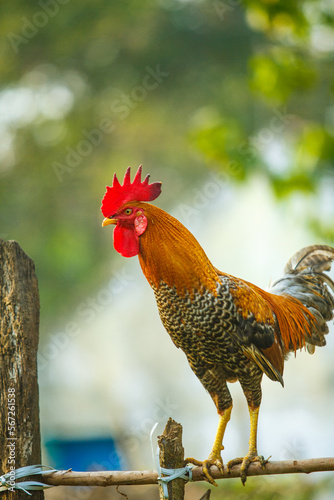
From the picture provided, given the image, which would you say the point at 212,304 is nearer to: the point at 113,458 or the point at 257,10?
the point at 257,10

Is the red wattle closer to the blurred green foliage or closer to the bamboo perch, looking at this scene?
the bamboo perch

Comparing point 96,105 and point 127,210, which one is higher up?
point 96,105

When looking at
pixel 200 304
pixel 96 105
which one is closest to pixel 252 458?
pixel 200 304

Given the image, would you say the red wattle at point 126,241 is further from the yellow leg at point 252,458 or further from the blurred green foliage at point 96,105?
the blurred green foliage at point 96,105

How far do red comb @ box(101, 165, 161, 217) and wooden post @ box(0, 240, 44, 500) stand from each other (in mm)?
326

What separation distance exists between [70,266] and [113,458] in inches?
83.2

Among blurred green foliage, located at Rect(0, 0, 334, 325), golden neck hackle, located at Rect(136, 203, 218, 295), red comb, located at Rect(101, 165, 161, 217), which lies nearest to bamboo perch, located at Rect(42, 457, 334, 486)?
golden neck hackle, located at Rect(136, 203, 218, 295)

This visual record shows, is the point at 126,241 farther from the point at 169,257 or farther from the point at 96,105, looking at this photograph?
the point at 96,105

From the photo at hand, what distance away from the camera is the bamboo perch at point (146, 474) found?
4.50ft

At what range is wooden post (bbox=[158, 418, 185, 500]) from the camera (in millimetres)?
1443

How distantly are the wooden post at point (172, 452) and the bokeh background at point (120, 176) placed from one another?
2.60 metres

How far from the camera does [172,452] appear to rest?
4.78 ft

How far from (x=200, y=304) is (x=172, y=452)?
42cm

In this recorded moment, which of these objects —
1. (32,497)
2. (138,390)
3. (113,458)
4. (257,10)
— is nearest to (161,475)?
(32,497)
